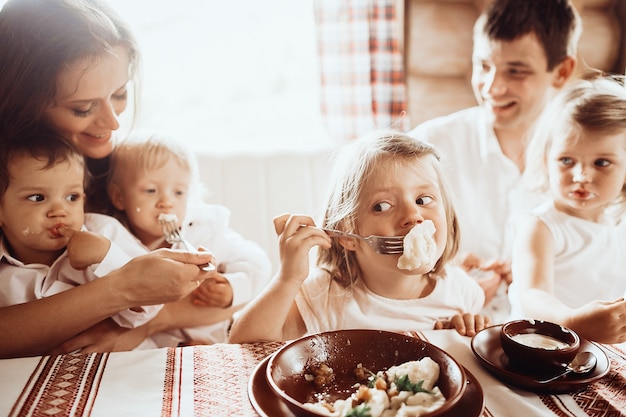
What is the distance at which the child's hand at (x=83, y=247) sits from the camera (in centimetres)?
137

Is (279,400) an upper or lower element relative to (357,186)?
lower

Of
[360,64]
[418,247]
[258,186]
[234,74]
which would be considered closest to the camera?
[418,247]

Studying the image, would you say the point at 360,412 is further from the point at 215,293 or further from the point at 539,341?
the point at 215,293

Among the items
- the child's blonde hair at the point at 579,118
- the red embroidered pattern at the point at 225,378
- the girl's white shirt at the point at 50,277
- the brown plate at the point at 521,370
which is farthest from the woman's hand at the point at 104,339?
the child's blonde hair at the point at 579,118

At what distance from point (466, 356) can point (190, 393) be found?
58 centimetres

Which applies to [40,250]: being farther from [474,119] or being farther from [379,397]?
[474,119]

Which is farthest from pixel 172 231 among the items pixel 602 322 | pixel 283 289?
pixel 602 322

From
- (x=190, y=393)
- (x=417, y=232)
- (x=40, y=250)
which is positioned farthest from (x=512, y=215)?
(x=40, y=250)

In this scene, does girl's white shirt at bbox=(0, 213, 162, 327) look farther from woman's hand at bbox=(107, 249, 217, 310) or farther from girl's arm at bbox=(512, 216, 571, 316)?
girl's arm at bbox=(512, 216, 571, 316)

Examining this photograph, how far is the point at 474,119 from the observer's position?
2188 mm

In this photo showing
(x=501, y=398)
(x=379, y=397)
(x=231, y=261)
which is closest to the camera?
(x=379, y=397)

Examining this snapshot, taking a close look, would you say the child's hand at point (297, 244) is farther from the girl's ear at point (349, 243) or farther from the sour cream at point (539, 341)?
the sour cream at point (539, 341)

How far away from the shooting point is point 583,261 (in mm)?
1672

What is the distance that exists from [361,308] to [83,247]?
731mm
